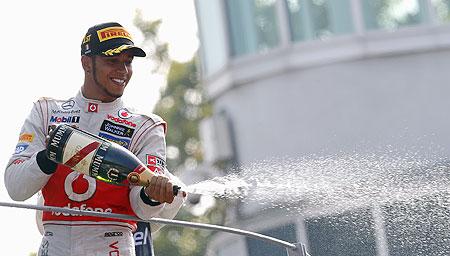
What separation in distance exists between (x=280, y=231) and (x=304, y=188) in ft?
2.67

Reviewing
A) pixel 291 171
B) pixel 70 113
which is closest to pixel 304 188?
pixel 291 171

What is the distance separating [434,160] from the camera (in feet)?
50.5

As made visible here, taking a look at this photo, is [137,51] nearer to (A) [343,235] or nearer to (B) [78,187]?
(B) [78,187]

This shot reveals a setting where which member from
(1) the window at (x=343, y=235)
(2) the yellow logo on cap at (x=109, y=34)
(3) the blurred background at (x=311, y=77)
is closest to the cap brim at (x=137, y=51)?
(2) the yellow logo on cap at (x=109, y=34)

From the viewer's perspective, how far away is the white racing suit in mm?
10125

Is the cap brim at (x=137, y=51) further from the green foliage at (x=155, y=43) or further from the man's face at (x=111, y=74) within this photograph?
the green foliage at (x=155, y=43)

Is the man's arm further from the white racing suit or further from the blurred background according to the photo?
the blurred background

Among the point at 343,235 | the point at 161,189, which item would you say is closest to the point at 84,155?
the point at 161,189

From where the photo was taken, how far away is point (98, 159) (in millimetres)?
9891

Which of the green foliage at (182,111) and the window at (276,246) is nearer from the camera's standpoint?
the window at (276,246)

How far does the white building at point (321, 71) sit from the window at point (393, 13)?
0.7 inches

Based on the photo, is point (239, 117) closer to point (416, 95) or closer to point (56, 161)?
point (416, 95)

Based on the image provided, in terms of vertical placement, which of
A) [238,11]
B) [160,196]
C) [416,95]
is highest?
[238,11]

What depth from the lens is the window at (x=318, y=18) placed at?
102 feet
